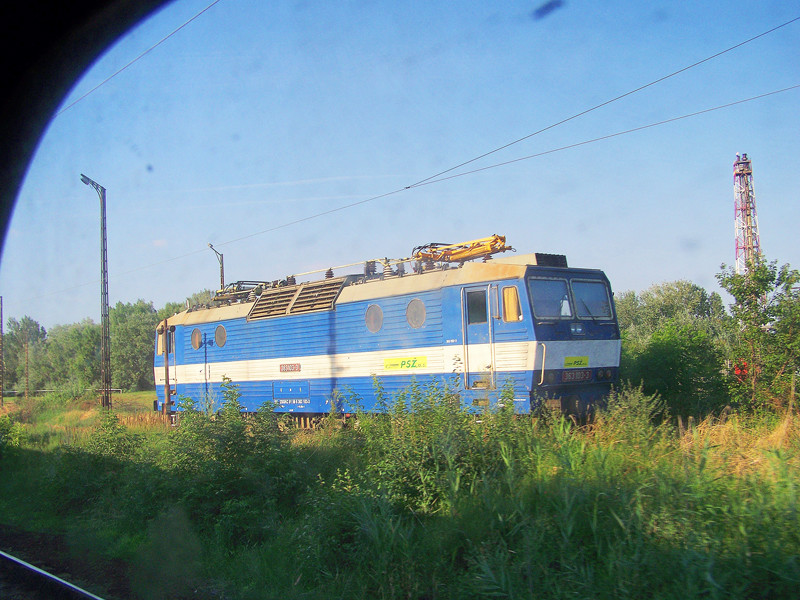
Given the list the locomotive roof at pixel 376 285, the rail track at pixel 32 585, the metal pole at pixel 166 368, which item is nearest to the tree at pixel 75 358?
the metal pole at pixel 166 368

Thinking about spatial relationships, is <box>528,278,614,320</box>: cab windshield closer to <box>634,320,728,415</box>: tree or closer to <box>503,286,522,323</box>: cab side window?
<box>503,286,522,323</box>: cab side window

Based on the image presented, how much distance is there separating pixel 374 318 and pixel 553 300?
4112 millimetres

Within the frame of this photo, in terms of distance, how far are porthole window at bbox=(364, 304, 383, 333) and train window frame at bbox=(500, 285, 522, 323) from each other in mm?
3363

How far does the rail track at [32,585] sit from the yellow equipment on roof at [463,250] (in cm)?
900

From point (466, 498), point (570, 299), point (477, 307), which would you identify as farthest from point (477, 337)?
point (466, 498)

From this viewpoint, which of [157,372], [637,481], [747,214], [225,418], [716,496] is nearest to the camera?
[716,496]

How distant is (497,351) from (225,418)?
478 centimetres

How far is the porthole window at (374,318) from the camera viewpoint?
13500 millimetres

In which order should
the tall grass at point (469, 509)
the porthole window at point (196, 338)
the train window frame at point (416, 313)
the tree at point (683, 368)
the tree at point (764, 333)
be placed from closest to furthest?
the tall grass at point (469, 509), the tree at point (764, 333), the tree at point (683, 368), the train window frame at point (416, 313), the porthole window at point (196, 338)

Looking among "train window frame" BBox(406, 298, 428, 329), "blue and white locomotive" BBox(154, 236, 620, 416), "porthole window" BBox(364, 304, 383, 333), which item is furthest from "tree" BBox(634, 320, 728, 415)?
"porthole window" BBox(364, 304, 383, 333)

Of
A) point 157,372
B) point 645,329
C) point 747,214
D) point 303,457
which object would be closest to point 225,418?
point 303,457

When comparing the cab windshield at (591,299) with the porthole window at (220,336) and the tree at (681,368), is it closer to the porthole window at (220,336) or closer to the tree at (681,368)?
the tree at (681,368)

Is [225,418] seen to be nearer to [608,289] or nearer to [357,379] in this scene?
[357,379]

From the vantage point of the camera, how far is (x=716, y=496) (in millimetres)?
5496
